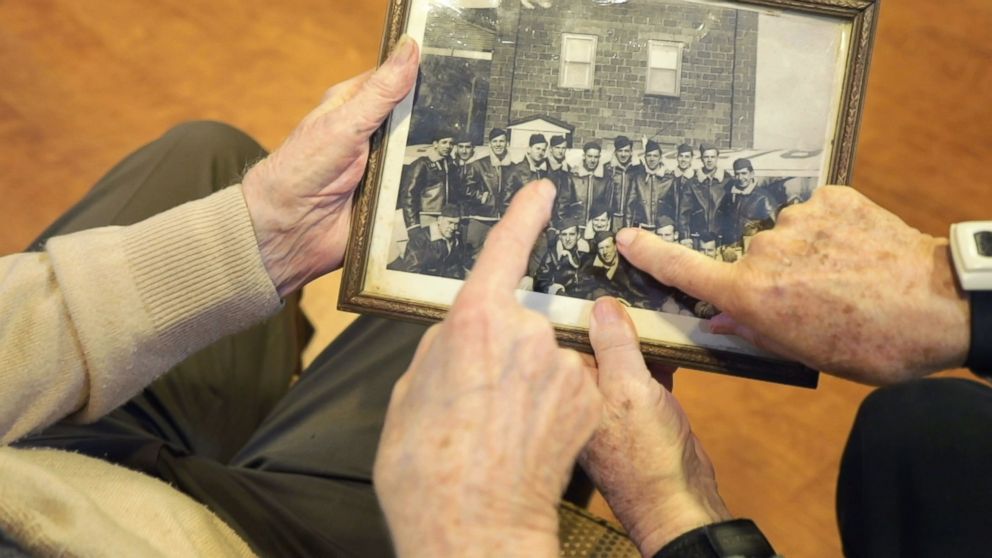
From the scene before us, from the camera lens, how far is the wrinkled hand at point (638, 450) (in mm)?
584

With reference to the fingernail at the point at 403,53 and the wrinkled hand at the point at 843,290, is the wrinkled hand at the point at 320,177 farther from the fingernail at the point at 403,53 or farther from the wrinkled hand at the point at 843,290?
the wrinkled hand at the point at 843,290

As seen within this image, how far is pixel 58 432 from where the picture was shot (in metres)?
0.72

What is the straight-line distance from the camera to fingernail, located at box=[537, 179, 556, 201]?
21.5 inches

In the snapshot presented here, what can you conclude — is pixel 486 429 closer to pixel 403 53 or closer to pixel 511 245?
pixel 511 245

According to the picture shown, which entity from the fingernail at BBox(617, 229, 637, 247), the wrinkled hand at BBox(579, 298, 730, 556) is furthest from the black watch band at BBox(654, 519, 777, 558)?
the fingernail at BBox(617, 229, 637, 247)

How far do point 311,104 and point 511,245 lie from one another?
89cm

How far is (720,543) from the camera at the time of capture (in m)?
0.56

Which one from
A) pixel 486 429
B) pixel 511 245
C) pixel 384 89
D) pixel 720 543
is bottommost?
pixel 720 543

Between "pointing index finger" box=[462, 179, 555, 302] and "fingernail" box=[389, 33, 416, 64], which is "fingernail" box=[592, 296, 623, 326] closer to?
"pointing index finger" box=[462, 179, 555, 302]

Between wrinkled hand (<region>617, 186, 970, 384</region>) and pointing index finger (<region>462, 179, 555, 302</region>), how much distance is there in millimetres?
114

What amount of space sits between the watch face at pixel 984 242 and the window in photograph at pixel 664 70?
0.24 meters

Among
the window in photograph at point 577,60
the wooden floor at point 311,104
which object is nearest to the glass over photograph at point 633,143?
the window in photograph at point 577,60

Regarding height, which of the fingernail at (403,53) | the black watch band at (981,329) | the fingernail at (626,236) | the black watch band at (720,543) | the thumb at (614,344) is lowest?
the black watch band at (720,543)

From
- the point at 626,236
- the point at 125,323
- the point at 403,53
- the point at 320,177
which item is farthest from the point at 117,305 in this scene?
the point at 626,236
